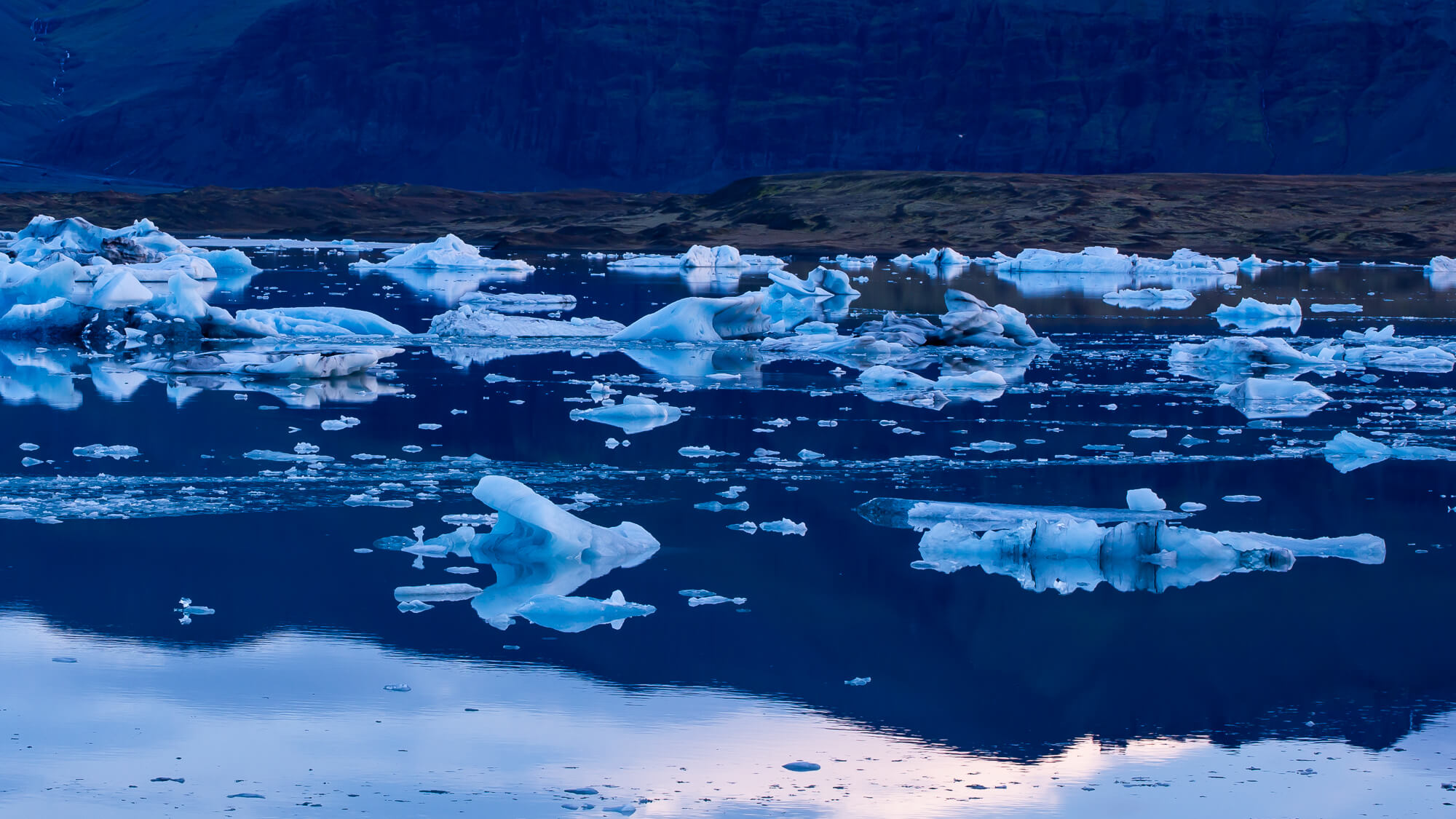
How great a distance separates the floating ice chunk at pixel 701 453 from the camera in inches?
396

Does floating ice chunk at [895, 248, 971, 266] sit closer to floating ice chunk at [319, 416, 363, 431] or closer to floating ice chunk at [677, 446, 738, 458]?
floating ice chunk at [319, 416, 363, 431]

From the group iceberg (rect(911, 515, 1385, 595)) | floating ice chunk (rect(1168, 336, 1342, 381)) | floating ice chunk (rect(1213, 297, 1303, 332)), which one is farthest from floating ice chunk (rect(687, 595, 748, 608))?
floating ice chunk (rect(1213, 297, 1303, 332))

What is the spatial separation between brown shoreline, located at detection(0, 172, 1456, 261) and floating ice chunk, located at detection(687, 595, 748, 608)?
40.7 metres

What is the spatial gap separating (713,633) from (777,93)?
329 ft

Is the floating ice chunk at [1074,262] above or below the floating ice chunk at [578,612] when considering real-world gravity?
above

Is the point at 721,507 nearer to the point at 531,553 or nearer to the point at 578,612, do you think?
the point at 531,553

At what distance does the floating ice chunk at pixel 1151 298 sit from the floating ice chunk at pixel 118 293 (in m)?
14.5

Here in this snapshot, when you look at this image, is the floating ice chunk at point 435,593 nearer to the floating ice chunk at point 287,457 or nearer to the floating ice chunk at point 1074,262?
the floating ice chunk at point 287,457

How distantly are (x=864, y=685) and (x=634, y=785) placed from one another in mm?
1299

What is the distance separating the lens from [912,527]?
8172mm

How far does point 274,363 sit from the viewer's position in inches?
536

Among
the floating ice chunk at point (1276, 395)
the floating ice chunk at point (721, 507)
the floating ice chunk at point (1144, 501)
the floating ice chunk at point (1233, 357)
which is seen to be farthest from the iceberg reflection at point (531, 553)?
the floating ice chunk at point (1233, 357)

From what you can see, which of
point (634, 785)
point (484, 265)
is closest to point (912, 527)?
point (634, 785)

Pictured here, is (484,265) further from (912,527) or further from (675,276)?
(912,527)
